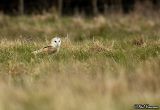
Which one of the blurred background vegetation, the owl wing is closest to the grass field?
the owl wing

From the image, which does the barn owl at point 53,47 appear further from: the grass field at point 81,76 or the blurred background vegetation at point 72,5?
the blurred background vegetation at point 72,5

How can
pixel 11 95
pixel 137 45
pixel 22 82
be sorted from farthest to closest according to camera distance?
pixel 137 45
pixel 22 82
pixel 11 95

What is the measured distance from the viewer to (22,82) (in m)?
7.18

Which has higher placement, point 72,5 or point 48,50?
point 72,5

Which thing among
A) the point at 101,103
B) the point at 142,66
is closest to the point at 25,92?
the point at 101,103

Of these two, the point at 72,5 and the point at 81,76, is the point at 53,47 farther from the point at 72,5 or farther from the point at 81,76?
the point at 72,5

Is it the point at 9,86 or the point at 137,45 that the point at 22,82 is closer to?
the point at 9,86

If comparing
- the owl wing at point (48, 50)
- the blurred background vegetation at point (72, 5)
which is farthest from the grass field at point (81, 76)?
the blurred background vegetation at point (72, 5)

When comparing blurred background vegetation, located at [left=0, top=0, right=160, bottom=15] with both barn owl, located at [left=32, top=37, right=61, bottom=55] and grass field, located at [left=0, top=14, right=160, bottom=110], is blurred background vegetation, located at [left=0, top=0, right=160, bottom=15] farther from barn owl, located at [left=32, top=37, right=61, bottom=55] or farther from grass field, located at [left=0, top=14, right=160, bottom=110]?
barn owl, located at [left=32, top=37, right=61, bottom=55]

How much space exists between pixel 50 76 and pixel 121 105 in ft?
5.40

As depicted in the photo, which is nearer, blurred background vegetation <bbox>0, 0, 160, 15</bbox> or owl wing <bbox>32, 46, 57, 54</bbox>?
owl wing <bbox>32, 46, 57, 54</bbox>

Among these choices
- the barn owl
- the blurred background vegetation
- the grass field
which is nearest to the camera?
the grass field

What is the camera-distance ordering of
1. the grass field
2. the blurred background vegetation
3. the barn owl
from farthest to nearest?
1. the blurred background vegetation
2. the barn owl
3. the grass field

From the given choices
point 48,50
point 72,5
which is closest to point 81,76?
point 48,50
